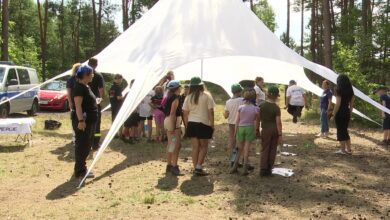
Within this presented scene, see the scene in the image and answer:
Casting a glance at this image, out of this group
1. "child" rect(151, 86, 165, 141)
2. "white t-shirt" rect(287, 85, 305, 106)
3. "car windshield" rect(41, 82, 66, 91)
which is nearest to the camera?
"child" rect(151, 86, 165, 141)

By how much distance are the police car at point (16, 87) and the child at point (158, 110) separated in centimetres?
567

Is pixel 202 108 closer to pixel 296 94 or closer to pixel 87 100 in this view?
pixel 87 100

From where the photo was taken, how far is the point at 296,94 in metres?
12.2

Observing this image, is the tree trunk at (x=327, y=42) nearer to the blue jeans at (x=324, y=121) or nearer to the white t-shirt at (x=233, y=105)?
the blue jeans at (x=324, y=121)

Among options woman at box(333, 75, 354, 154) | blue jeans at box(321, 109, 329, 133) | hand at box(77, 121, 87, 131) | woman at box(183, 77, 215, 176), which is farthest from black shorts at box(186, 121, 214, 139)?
blue jeans at box(321, 109, 329, 133)

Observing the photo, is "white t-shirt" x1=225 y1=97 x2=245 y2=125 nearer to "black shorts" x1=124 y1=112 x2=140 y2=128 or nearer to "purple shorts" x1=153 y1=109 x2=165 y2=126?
"purple shorts" x1=153 y1=109 x2=165 y2=126

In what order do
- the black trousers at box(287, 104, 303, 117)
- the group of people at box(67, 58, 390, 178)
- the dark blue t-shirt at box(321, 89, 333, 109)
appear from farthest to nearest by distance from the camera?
the black trousers at box(287, 104, 303, 117) < the dark blue t-shirt at box(321, 89, 333, 109) < the group of people at box(67, 58, 390, 178)

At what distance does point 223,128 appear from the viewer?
13430mm

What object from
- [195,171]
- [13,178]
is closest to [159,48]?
[195,171]

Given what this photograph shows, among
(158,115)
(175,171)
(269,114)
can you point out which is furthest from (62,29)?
(269,114)

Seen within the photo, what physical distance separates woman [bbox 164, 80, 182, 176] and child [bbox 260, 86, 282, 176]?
1.40 m

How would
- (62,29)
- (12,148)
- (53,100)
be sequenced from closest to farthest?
(12,148), (53,100), (62,29)

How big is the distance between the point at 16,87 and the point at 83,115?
8.71 m

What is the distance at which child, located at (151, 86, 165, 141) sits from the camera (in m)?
9.78
